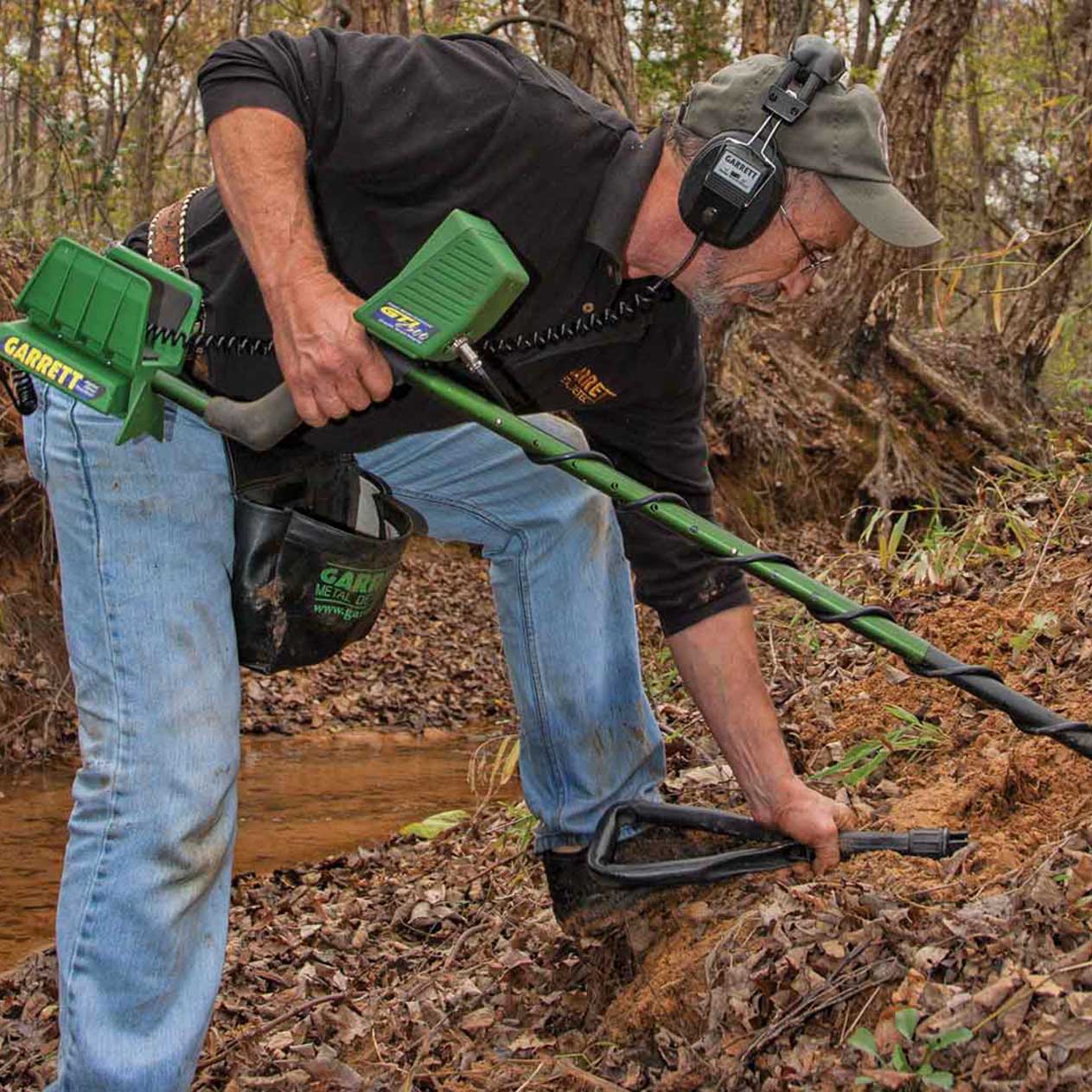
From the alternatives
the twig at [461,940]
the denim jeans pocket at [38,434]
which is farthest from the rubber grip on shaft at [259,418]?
the twig at [461,940]

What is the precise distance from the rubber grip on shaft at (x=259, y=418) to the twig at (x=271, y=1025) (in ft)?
5.71

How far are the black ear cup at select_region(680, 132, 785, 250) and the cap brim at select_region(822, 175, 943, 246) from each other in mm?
124

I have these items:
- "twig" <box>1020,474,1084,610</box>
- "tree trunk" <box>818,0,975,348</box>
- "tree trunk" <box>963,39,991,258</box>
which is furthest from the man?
"tree trunk" <box>963,39,991,258</box>

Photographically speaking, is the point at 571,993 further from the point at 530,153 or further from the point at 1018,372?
the point at 1018,372

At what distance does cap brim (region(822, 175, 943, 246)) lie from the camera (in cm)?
266

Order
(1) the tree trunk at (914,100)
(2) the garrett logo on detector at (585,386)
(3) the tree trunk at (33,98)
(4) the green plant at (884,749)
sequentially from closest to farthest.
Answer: (2) the garrett logo on detector at (585,386), (4) the green plant at (884,749), (1) the tree trunk at (914,100), (3) the tree trunk at (33,98)

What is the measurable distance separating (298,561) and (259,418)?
0.39 meters

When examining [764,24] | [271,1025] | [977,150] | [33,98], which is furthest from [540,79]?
[977,150]

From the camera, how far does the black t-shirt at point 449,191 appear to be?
2.76 metres

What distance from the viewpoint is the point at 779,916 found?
281 centimetres

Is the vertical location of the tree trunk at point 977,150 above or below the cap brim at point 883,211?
above

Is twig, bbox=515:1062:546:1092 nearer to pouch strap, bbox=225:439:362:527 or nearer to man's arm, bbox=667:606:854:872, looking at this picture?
man's arm, bbox=667:606:854:872

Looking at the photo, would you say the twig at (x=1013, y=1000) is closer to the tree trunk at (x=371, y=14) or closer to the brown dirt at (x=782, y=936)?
the brown dirt at (x=782, y=936)

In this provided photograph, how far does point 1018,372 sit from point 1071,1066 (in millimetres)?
10065
